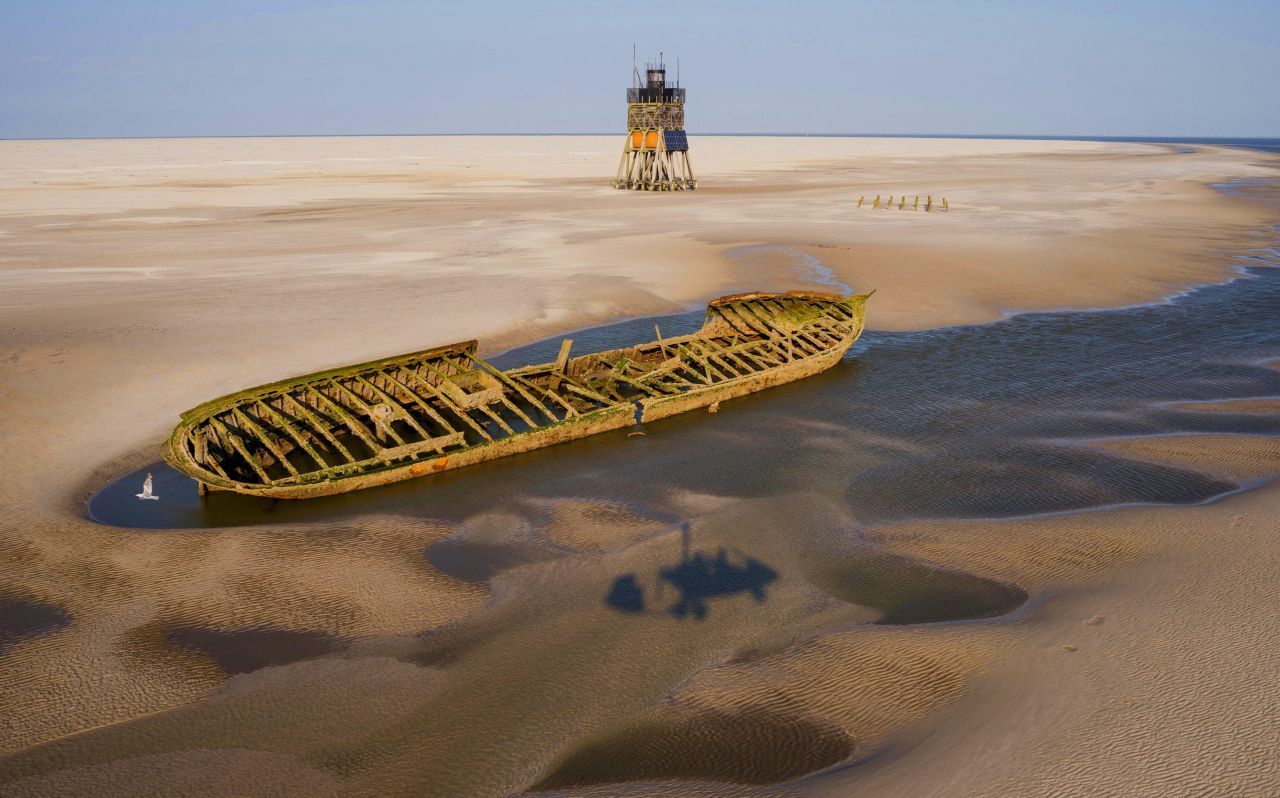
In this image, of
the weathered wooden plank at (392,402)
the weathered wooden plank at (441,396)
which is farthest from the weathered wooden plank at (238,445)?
the weathered wooden plank at (441,396)

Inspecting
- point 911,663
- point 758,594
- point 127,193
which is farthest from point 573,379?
point 127,193

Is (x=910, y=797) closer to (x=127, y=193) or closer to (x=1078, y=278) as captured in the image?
(x=1078, y=278)

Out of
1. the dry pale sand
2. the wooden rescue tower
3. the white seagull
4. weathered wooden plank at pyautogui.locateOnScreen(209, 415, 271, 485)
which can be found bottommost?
the dry pale sand

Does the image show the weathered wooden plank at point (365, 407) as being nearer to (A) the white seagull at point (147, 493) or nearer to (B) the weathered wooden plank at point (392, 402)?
(B) the weathered wooden plank at point (392, 402)

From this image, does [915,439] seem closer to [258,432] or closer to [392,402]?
[392,402]

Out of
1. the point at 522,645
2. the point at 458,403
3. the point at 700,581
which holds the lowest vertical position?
the point at 522,645

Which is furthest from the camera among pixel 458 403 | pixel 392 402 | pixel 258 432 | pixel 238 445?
pixel 458 403

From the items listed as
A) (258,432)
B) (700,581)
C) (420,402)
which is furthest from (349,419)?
(700,581)

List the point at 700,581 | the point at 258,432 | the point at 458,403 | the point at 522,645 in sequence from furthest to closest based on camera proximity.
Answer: the point at 458,403 → the point at 258,432 → the point at 700,581 → the point at 522,645

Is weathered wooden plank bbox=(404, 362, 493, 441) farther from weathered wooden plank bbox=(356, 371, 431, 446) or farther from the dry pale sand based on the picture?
the dry pale sand

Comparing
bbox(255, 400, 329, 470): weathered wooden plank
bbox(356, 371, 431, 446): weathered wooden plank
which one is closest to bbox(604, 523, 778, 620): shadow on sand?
bbox(356, 371, 431, 446): weathered wooden plank
